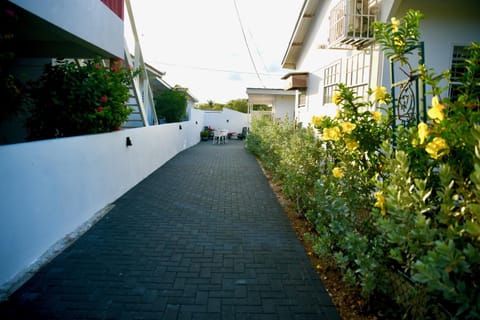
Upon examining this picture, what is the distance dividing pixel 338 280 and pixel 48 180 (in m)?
3.86

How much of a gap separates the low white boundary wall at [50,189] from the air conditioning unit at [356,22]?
5150 millimetres

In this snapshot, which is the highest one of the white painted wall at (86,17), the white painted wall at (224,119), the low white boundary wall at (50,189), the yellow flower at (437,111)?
the white painted wall at (86,17)

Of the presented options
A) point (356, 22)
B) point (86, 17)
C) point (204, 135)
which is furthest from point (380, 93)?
point (204, 135)

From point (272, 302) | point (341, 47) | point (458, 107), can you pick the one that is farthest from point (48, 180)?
point (341, 47)

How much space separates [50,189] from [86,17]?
2958mm

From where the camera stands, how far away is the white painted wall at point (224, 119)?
80.2 feet

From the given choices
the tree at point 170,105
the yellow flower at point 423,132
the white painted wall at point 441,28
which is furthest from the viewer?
the tree at point 170,105

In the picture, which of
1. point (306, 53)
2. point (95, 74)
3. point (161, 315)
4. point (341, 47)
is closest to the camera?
point (161, 315)

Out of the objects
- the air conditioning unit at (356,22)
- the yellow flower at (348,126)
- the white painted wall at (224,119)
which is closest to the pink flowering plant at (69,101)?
the yellow flower at (348,126)

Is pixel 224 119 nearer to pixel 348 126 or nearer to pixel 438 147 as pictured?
pixel 348 126

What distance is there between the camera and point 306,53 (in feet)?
36.1

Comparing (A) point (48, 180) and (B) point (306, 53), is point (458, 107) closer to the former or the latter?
(A) point (48, 180)

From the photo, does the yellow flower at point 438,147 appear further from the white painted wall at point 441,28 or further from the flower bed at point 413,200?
the white painted wall at point 441,28

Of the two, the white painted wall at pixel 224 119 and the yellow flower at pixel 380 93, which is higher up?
the white painted wall at pixel 224 119
